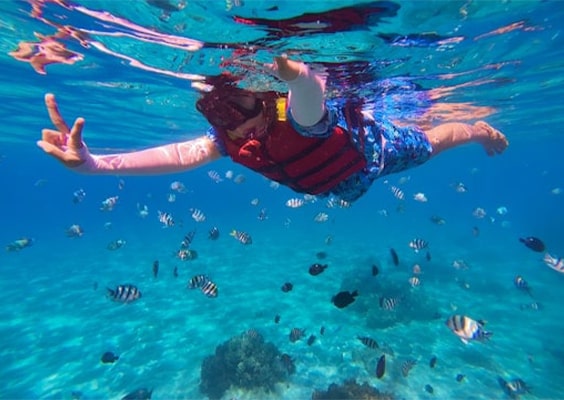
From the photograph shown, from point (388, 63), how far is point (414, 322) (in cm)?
1117

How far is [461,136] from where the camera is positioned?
6.76 m

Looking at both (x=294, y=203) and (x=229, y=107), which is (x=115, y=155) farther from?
(x=294, y=203)

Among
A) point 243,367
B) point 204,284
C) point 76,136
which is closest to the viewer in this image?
point 76,136

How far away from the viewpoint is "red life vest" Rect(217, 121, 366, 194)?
4320 mm

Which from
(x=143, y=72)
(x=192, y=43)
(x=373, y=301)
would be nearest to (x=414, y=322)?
(x=373, y=301)

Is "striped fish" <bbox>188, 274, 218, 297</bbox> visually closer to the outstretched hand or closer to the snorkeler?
the snorkeler

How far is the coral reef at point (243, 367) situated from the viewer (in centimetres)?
1084

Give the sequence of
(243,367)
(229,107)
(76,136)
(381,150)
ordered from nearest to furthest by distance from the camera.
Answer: (76,136), (229,107), (381,150), (243,367)

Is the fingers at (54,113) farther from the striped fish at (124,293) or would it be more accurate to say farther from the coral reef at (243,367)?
the coral reef at (243,367)

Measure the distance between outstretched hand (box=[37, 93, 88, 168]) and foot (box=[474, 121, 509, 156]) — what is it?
687 cm

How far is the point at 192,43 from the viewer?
9.51 metres

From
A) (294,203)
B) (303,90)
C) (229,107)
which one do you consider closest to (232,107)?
(229,107)

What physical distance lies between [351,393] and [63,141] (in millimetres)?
9775

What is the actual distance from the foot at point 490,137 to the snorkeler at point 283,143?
212cm
